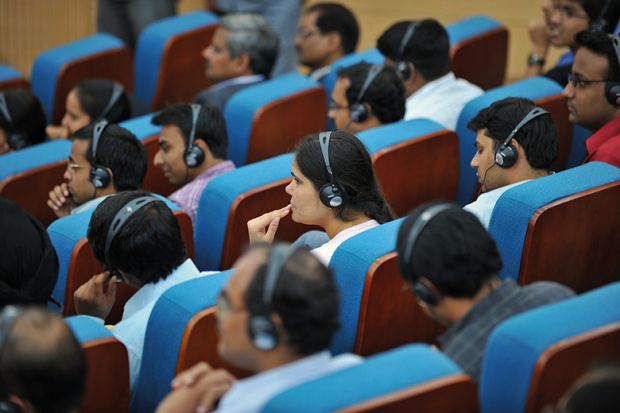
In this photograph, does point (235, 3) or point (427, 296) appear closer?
point (427, 296)

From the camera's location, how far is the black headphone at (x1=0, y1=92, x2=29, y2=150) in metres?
1.54

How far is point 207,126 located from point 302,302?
2.27ft

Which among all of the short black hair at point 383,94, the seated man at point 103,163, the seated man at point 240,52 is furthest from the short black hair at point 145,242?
the seated man at point 240,52

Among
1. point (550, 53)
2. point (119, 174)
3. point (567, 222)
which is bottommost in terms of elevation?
point (550, 53)

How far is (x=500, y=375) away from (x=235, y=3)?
62.0 inches

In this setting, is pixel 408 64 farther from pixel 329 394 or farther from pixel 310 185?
pixel 329 394

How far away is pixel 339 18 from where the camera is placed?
1.87m

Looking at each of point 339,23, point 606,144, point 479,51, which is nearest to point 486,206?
point 606,144

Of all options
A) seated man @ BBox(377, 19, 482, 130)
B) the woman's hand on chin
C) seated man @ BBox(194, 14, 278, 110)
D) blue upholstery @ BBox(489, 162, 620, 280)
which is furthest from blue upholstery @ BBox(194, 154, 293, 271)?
seated man @ BBox(194, 14, 278, 110)

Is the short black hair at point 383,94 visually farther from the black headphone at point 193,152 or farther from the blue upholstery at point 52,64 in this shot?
the blue upholstery at point 52,64

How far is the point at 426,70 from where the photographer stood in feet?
5.06

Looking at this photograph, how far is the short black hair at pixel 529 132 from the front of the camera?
1.08 meters

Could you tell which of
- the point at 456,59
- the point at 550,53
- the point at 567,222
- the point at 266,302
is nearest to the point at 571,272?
the point at 567,222

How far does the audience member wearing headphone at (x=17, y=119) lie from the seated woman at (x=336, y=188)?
0.63m
